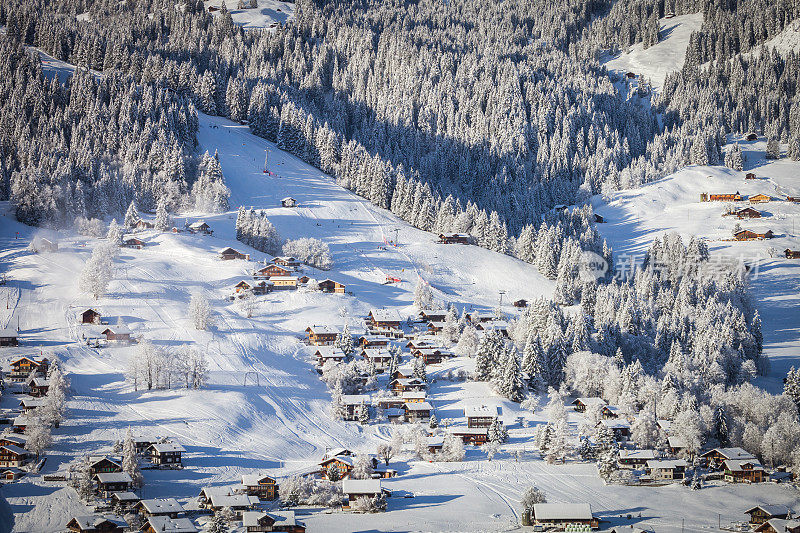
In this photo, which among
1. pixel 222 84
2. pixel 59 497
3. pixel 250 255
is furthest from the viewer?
pixel 222 84

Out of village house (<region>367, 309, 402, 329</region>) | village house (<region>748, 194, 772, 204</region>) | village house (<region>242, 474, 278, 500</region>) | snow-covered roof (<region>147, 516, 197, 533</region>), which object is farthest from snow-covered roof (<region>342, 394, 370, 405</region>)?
village house (<region>748, 194, 772, 204</region>)

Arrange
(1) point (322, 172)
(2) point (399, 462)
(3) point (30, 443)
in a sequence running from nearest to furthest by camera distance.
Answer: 1. (3) point (30, 443)
2. (2) point (399, 462)
3. (1) point (322, 172)

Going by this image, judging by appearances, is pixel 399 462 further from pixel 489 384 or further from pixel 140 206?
pixel 140 206

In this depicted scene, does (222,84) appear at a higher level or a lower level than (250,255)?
higher

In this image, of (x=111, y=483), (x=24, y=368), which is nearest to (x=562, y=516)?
(x=111, y=483)

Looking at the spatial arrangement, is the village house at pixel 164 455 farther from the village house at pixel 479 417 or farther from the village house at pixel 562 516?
the village house at pixel 562 516

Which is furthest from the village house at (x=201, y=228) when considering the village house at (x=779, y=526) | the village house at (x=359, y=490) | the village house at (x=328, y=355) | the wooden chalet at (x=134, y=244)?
the village house at (x=779, y=526)

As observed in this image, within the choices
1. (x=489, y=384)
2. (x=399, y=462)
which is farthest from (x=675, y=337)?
(x=399, y=462)

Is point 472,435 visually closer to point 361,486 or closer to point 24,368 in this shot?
point 361,486
